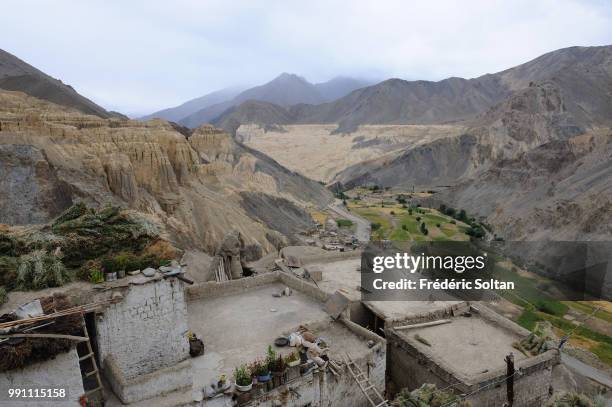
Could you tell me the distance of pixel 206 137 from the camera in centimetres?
7238

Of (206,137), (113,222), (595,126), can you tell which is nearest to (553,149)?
(595,126)

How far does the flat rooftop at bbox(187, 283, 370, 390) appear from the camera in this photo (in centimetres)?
1193

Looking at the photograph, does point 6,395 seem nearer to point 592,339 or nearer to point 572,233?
point 592,339

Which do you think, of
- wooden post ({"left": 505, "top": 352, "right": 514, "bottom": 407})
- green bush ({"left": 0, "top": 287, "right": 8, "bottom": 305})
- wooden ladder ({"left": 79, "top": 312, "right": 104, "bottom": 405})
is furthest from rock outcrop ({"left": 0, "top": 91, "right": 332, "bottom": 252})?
wooden post ({"left": 505, "top": 352, "right": 514, "bottom": 407})

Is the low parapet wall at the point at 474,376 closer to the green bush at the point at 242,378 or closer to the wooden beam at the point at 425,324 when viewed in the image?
the wooden beam at the point at 425,324

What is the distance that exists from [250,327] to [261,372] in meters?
3.30

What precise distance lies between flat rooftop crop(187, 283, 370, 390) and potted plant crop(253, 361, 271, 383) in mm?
1010

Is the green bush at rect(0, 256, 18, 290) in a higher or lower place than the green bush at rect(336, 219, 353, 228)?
higher

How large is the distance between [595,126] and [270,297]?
4566 inches

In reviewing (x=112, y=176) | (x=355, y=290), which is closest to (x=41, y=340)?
(x=355, y=290)

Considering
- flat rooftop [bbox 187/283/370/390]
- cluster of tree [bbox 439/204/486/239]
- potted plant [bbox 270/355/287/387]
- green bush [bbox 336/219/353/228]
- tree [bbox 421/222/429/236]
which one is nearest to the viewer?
potted plant [bbox 270/355/287/387]

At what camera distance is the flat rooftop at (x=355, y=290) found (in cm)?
1689

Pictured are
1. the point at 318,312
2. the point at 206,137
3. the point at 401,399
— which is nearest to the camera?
the point at 401,399

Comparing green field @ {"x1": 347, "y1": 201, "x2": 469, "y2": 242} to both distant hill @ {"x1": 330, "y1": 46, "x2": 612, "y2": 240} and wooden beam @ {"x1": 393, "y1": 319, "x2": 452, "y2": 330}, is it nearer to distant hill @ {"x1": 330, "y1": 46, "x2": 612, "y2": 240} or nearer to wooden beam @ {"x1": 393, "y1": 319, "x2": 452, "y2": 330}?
distant hill @ {"x1": 330, "y1": 46, "x2": 612, "y2": 240}
